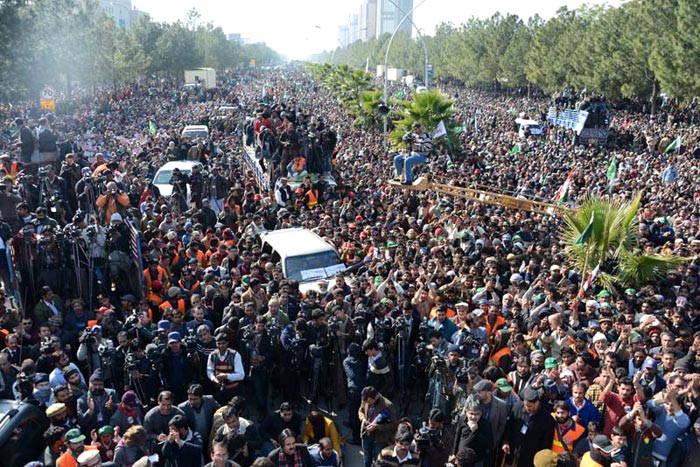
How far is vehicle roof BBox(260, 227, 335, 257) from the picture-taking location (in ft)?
37.6

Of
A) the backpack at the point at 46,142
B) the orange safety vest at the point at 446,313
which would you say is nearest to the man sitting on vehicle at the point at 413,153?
the backpack at the point at 46,142

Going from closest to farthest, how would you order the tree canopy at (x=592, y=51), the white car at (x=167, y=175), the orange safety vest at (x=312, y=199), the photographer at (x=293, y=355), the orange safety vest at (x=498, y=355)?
the orange safety vest at (x=498, y=355) < the photographer at (x=293, y=355) < the orange safety vest at (x=312, y=199) < the white car at (x=167, y=175) < the tree canopy at (x=592, y=51)

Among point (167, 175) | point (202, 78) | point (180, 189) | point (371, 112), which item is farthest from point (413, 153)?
point (202, 78)

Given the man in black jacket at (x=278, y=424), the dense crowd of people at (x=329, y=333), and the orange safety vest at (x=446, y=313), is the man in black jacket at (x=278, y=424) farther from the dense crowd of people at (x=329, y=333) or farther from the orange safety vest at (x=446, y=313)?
the orange safety vest at (x=446, y=313)

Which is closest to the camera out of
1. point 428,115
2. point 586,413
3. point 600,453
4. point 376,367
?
point 600,453

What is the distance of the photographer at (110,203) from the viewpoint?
12297 millimetres

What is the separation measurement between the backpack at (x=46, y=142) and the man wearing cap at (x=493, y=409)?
1281 centimetres

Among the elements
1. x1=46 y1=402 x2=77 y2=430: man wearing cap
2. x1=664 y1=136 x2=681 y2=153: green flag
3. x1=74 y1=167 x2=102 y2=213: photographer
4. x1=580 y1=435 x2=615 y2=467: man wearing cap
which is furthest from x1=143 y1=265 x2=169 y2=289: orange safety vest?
x1=664 y1=136 x2=681 y2=153: green flag

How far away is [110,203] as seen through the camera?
12.4 meters

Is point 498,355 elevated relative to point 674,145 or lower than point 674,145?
elevated

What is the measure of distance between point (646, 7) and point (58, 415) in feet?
136

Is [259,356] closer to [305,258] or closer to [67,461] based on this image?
[67,461]

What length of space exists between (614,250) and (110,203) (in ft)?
29.1

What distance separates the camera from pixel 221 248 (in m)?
11.9
